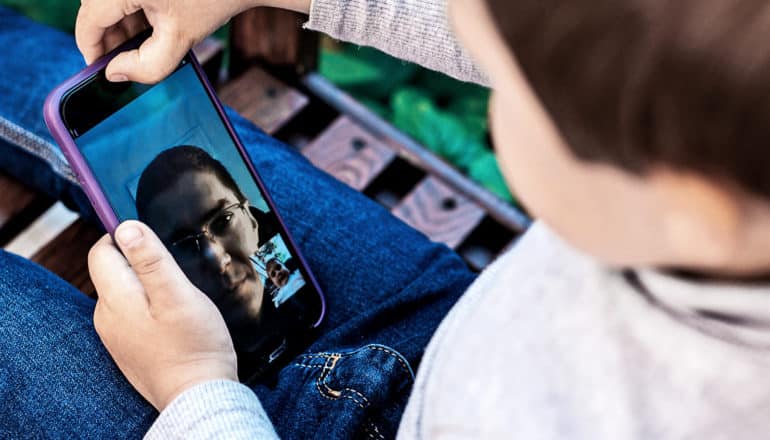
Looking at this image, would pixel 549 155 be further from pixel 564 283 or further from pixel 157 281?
pixel 157 281

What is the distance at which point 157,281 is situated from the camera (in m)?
0.60

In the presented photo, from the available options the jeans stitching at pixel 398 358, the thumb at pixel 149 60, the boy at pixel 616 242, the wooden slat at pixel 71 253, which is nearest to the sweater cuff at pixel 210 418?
the boy at pixel 616 242

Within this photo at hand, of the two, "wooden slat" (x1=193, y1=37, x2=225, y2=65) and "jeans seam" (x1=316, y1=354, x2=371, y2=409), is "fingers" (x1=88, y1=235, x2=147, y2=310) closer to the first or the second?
Answer: "jeans seam" (x1=316, y1=354, x2=371, y2=409)

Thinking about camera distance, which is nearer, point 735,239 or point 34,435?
point 735,239

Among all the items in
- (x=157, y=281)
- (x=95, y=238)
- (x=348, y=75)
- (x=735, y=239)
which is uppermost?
(x=735, y=239)

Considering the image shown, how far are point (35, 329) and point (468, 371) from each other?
44 centimetres

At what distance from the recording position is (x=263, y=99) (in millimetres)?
1113

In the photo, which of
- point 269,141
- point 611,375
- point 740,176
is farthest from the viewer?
point 269,141

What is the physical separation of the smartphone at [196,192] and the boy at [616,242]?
15 cm

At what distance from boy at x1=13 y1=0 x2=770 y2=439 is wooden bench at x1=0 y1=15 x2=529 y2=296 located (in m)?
0.54

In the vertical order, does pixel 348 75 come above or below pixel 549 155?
below

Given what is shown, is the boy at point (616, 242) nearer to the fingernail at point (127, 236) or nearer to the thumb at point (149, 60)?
the fingernail at point (127, 236)

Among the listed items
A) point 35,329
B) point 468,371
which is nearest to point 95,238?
point 35,329

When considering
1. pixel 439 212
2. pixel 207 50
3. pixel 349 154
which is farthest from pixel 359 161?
pixel 207 50
